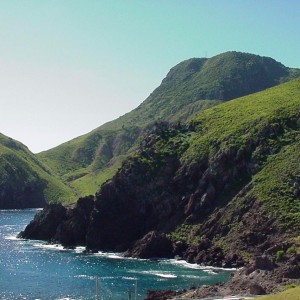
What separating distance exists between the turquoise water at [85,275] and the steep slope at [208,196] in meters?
7.90

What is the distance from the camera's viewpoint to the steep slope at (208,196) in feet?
434

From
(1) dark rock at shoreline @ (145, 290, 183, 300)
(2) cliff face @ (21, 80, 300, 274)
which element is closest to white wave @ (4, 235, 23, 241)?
(2) cliff face @ (21, 80, 300, 274)

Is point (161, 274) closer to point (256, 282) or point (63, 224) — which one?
point (256, 282)

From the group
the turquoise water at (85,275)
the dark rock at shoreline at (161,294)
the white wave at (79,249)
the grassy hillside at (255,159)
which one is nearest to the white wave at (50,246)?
the white wave at (79,249)

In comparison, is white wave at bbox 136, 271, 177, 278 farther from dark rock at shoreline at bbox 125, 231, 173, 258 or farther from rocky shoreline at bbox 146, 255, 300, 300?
dark rock at shoreline at bbox 125, 231, 173, 258

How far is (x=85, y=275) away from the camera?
116 meters

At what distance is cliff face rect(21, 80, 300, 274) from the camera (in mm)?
132375

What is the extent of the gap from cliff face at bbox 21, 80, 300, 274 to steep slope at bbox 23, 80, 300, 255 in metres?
0.26

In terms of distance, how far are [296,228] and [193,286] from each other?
37.1 m

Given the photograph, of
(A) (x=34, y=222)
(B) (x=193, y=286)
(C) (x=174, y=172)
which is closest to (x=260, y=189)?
(C) (x=174, y=172)

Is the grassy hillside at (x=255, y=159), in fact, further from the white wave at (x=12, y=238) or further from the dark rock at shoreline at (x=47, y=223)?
the white wave at (x=12, y=238)

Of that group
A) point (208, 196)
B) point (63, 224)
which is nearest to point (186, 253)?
point (208, 196)

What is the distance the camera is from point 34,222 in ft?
598

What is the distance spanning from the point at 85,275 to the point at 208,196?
43.9 meters
